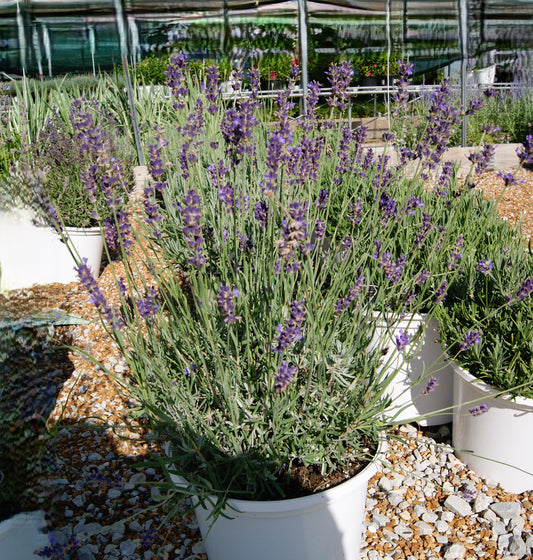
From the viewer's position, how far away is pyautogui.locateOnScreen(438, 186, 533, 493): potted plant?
1905mm

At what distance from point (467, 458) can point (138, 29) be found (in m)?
7.49

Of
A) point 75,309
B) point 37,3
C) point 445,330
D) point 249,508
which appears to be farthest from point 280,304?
point 37,3

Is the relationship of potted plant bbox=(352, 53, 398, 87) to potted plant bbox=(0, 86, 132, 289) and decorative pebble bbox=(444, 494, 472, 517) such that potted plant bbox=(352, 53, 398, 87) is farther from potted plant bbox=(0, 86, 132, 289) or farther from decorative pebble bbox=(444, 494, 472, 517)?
decorative pebble bbox=(444, 494, 472, 517)

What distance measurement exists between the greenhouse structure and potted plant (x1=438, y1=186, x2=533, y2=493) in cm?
606

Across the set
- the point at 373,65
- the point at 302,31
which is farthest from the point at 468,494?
the point at 373,65

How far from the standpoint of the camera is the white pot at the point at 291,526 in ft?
4.73

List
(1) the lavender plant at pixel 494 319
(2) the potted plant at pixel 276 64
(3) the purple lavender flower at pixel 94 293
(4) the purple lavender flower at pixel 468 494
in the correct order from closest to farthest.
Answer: (3) the purple lavender flower at pixel 94 293, (1) the lavender plant at pixel 494 319, (4) the purple lavender flower at pixel 468 494, (2) the potted plant at pixel 276 64

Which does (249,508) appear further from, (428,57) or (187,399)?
(428,57)

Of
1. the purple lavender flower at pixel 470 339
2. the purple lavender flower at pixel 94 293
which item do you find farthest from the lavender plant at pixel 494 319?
the purple lavender flower at pixel 94 293

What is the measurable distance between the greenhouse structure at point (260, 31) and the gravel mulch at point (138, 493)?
20.2 feet

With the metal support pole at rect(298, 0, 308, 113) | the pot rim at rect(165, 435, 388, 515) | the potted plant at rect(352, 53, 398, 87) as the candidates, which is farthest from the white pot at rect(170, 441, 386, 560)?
the potted plant at rect(352, 53, 398, 87)

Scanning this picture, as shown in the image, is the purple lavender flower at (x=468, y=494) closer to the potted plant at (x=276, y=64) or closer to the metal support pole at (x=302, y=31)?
the metal support pole at (x=302, y=31)

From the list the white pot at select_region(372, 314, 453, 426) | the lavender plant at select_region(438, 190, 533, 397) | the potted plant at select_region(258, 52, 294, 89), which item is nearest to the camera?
the lavender plant at select_region(438, 190, 533, 397)

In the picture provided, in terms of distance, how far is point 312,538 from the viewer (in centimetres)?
154
